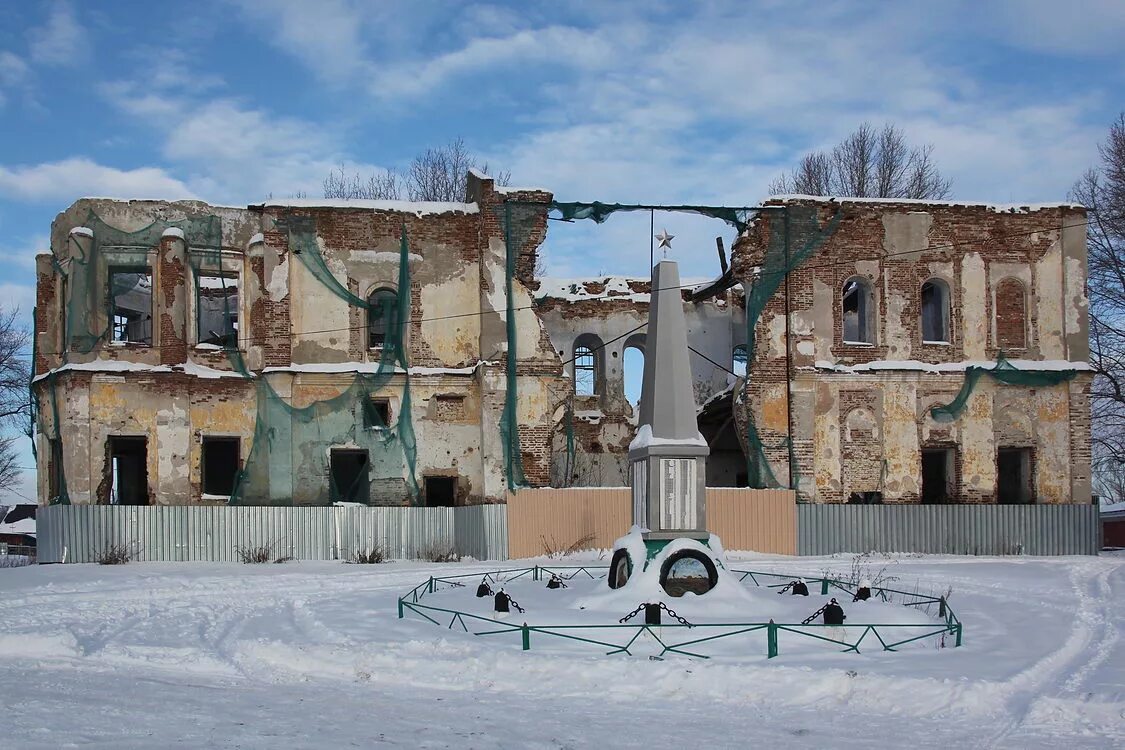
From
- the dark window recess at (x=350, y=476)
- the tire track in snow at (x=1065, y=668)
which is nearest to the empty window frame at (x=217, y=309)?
the dark window recess at (x=350, y=476)

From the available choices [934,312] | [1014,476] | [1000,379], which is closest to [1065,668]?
[1000,379]

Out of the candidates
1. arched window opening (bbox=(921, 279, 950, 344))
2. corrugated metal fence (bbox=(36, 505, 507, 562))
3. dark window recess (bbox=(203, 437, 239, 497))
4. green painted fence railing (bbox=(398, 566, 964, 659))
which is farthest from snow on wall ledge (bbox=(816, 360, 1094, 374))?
dark window recess (bbox=(203, 437, 239, 497))

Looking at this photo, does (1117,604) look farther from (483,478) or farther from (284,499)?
(284,499)

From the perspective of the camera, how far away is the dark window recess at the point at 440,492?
2777 cm

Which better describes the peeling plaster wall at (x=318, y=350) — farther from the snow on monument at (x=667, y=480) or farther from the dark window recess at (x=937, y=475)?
the snow on monument at (x=667, y=480)

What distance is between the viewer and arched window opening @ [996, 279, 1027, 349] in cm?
2767

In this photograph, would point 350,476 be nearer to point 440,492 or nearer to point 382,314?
point 440,492

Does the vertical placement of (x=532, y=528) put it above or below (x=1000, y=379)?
below

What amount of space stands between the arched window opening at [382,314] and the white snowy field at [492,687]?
1121cm

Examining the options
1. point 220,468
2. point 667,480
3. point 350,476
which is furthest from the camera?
point 220,468

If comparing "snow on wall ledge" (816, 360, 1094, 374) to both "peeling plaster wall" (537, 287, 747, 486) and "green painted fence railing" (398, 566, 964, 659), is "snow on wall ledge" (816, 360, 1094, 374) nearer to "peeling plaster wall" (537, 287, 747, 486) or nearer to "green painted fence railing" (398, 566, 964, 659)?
"peeling plaster wall" (537, 287, 747, 486)

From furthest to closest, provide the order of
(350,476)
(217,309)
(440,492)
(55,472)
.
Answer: (217,309) → (440,492) → (350,476) → (55,472)

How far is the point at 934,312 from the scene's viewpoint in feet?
95.6

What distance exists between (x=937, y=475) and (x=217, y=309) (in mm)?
18928
